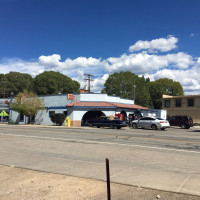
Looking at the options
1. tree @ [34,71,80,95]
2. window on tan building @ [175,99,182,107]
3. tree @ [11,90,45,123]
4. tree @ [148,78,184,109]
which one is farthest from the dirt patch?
tree @ [148,78,184,109]

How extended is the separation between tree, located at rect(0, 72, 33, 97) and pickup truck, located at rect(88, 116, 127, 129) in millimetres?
55090

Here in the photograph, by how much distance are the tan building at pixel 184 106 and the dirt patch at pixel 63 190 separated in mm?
46097

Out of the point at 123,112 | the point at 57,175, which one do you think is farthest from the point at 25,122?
the point at 57,175

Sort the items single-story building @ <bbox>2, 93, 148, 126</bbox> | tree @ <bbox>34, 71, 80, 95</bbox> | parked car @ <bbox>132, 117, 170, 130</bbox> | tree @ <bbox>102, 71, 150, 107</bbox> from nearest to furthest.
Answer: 1. parked car @ <bbox>132, 117, 170, 130</bbox>
2. single-story building @ <bbox>2, 93, 148, 126</bbox>
3. tree @ <bbox>102, 71, 150, 107</bbox>
4. tree @ <bbox>34, 71, 80, 95</bbox>

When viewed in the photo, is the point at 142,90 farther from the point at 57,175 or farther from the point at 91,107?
the point at 57,175

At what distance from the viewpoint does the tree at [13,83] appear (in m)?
77.9

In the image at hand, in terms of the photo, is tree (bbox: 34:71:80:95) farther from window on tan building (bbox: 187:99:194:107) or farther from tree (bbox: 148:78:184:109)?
window on tan building (bbox: 187:99:194:107)

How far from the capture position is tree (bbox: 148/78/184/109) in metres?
76.3

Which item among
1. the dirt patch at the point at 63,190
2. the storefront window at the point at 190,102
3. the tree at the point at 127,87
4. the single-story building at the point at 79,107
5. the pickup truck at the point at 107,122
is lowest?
the dirt patch at the point at 63,190

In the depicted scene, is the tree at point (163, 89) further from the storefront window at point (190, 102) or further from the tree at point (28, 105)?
the tree at point (28, 105)

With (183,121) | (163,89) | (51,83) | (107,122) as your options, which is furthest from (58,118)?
(163,89)

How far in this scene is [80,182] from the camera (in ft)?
21.0

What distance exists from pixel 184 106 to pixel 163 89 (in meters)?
27.7

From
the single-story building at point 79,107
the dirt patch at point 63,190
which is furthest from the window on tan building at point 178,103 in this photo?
the dirt patch at point 63,190
